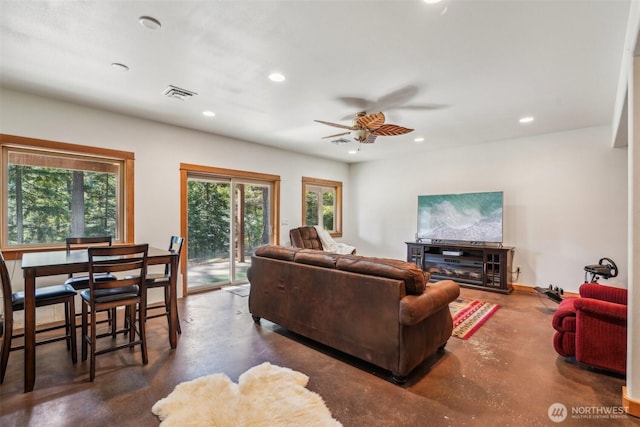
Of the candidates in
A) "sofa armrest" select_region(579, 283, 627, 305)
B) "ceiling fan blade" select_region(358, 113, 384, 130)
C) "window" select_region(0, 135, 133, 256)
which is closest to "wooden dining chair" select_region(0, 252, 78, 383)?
"window" select_region(0, 135, 133, 256)

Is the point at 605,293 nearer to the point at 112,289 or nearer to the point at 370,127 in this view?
the point at 370,127

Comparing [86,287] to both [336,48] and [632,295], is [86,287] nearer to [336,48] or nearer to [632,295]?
[336,48]

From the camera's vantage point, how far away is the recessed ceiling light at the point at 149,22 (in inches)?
82.8

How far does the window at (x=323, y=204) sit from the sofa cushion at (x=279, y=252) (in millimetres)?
3222

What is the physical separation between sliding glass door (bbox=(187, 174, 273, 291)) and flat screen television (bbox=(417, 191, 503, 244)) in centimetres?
322

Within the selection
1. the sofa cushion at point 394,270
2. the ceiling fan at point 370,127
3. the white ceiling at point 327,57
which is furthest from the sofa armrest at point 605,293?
the ceiling fan at point 370,127

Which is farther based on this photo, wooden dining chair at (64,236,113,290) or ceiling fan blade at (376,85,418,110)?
ceiling fan blade at (376,85,418,110)

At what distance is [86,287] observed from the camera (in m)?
2.94

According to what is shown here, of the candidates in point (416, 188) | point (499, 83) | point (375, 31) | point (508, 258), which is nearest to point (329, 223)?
point (416, 188)

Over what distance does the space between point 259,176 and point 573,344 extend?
5022 mm

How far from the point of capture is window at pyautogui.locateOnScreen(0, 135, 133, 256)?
3438 millimetres

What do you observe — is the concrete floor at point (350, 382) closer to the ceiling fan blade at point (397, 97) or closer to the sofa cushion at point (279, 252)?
the sofa cushion at point (279, 252)

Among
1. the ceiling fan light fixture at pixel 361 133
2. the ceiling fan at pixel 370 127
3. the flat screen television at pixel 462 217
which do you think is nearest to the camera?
the ceiling fan at pixel 370 127

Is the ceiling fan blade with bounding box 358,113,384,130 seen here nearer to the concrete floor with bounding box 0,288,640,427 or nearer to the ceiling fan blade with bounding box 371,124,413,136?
the ceiling fan blade with bounding box 371,124,413,136
